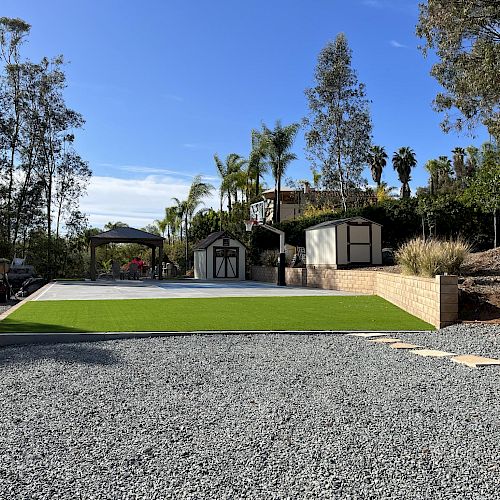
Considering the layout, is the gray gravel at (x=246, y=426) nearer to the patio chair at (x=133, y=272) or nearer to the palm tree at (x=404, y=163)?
the patio chair at (x=133, y=272)

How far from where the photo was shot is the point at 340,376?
5984 mm

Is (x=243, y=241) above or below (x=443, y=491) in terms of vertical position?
above

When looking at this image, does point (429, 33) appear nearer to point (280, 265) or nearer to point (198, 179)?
point (280, 265)

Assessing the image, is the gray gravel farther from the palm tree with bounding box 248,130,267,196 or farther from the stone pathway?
the palm tree with bounding box 248,130,267,196

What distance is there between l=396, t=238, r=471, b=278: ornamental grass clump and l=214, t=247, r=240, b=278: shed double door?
803 inches

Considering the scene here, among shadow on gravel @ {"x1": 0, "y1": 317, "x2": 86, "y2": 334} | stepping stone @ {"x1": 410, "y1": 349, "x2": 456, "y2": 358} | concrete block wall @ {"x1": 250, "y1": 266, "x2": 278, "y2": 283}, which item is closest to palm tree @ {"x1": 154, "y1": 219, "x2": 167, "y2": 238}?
concrete block wall @ {"x1": 250, "y1": 266, "x2": 278, "y2": 283}

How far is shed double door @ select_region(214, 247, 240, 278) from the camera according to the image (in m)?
33.8

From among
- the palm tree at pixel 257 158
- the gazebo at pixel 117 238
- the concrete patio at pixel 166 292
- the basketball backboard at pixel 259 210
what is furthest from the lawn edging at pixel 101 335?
the basketball backboard at pixel 259 210

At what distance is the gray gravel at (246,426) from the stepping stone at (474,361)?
159 mm

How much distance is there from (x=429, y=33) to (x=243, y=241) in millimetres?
19804

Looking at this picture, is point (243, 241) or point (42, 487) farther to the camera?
point (243, 241)

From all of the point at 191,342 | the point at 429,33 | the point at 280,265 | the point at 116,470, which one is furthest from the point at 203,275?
the point at 116,470

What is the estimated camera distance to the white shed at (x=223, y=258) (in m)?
33.7

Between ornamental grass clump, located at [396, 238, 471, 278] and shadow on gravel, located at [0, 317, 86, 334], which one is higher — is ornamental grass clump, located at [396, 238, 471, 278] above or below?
above
